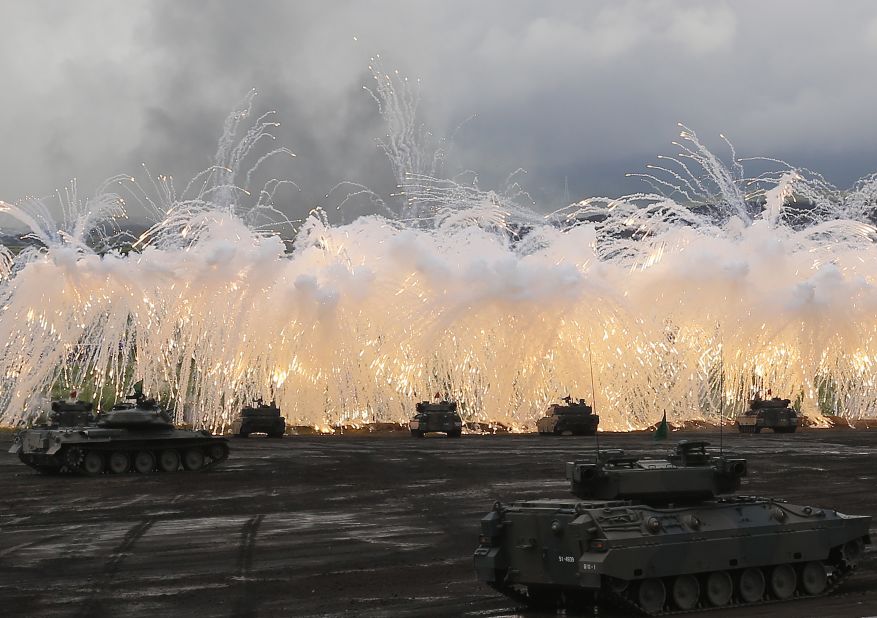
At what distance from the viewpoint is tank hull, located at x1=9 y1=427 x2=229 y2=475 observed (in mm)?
38094

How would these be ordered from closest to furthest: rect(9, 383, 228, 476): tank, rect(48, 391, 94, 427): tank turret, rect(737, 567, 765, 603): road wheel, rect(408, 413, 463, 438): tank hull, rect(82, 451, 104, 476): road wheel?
rect(737, 567, 765, 603): road wheel
rect(9, 383, 228, 476): tank
rect(82, 451, 104, 476): road wheel
rect(48, 391, 94, 427): tank turret
rect(408, 413, 463, 438): tank hull

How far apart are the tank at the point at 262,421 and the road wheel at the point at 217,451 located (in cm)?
1914

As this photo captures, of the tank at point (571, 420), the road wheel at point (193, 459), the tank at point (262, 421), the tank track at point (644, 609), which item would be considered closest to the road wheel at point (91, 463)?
the road wheel at point (193, 459)

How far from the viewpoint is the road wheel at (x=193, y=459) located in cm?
3956

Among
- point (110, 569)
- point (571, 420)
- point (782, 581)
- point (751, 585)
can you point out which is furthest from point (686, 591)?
point (571, 420)

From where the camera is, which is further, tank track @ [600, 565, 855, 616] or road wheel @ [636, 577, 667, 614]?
→ road wheel @ [636, 577, 667, 614]

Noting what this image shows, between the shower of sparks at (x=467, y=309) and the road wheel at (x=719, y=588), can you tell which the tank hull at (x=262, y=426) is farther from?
the road wheel at (x=719, y=588)

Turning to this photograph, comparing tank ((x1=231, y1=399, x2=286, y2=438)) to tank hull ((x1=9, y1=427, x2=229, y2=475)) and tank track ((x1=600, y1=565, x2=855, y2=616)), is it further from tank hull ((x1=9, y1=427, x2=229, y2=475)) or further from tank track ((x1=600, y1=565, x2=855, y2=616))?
tank track ((x1=600, y1=565, x2=855, y2=616))

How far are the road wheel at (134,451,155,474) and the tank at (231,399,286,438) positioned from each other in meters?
19.5

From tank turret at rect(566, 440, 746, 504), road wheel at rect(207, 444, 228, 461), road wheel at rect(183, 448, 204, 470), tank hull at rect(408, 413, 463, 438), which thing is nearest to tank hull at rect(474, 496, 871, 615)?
tank turret at rect(566, 440, 746, 504)

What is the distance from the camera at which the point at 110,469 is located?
38781mm

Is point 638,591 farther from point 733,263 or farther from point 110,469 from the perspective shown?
point 733,263

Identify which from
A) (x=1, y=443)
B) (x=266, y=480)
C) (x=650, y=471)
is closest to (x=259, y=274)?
(x=1, y=443)

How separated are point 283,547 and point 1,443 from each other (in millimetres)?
41144
